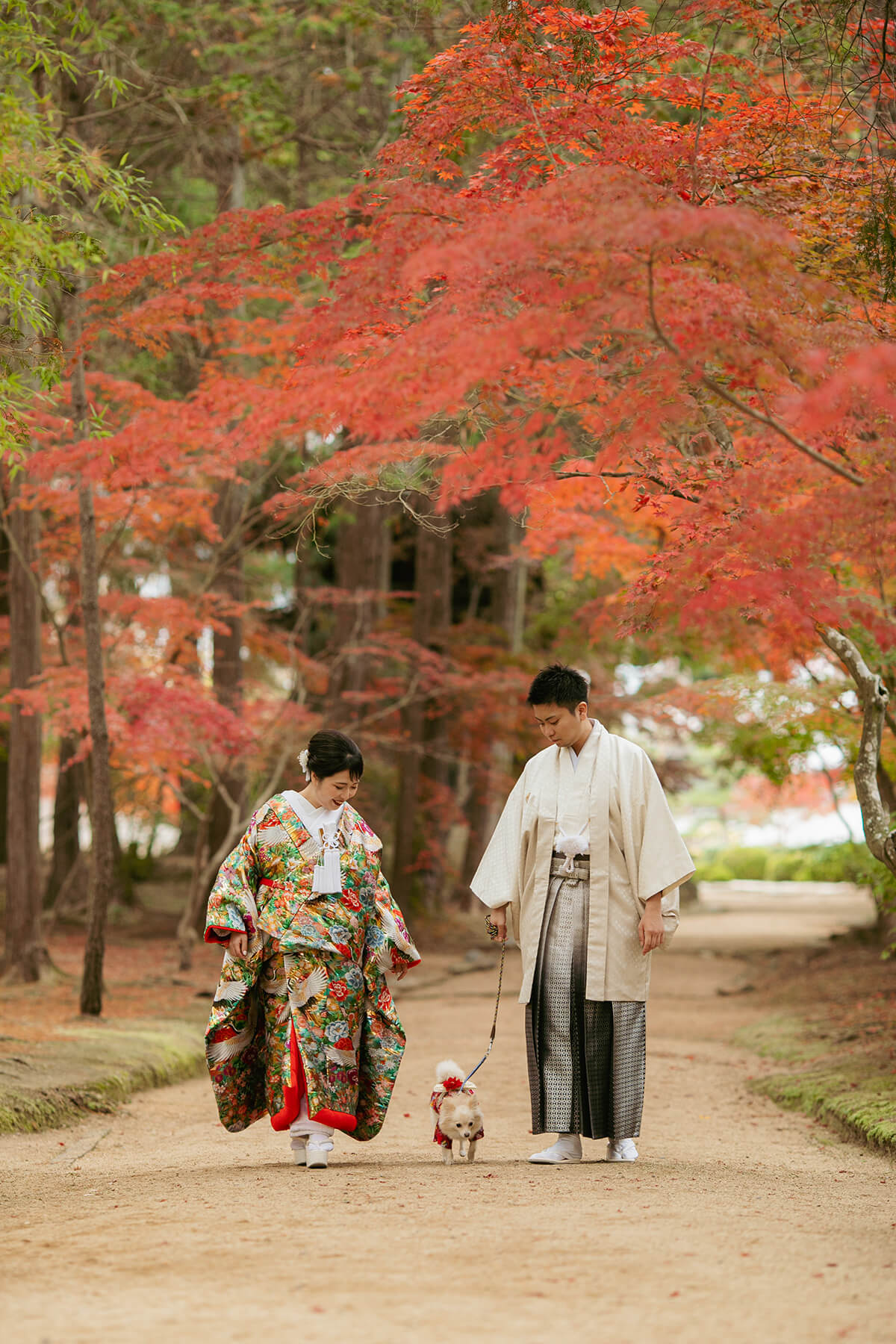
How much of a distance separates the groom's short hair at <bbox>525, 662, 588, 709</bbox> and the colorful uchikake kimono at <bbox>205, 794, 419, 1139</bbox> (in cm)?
86

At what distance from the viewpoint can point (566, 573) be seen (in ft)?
67.2

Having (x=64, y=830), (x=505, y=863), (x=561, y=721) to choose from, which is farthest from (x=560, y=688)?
(x=64, y=830)

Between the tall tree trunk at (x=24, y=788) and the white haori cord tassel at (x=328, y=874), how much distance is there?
6345 millimetres

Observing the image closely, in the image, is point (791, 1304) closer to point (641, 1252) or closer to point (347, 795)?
point (641, 1252)

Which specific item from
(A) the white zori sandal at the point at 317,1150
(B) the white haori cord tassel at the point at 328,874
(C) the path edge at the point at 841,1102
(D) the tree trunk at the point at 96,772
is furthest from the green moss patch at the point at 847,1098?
(D) the tree trunk at the point at 96,772

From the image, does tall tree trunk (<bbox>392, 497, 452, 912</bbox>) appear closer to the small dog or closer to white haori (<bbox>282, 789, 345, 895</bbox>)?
white haori (<bbox>282, 789, 345, 895</bbox>)

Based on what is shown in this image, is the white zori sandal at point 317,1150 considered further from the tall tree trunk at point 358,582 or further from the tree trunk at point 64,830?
the tree trunk at point 64,830

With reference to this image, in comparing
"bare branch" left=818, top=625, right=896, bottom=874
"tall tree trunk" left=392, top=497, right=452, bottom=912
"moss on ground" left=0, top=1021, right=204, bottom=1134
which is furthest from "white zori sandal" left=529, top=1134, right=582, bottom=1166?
"tall tree trunk" left=392, top=497, right=452, bottom=912

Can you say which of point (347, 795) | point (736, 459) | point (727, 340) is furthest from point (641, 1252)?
point (736, 459)

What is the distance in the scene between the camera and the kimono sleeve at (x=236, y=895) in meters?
4.47

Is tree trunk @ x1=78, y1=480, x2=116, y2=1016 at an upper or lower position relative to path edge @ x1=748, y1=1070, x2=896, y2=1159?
upper

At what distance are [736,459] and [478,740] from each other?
36.6 ft

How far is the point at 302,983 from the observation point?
14.9ft

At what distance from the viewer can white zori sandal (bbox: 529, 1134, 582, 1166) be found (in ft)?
14.6
